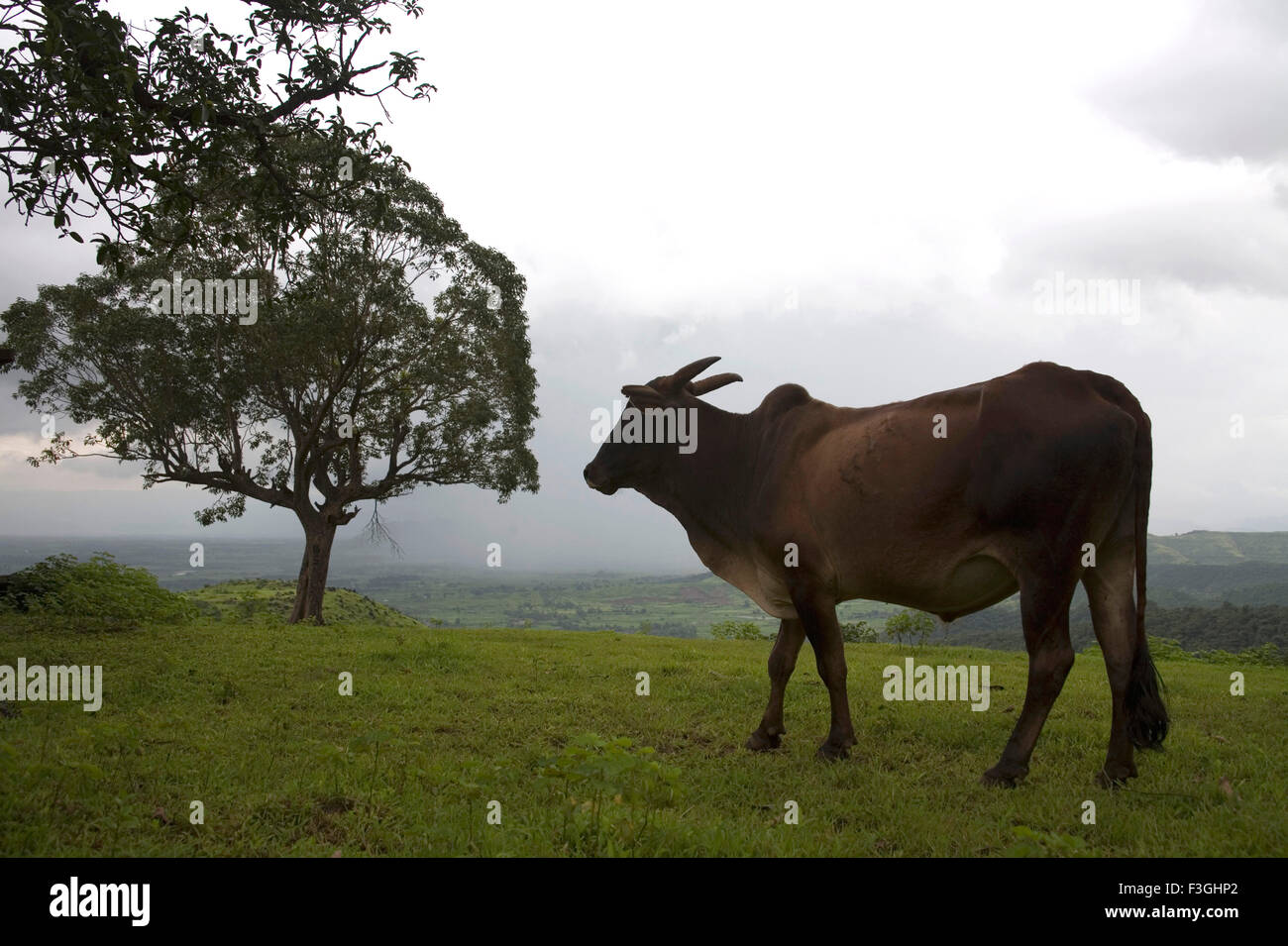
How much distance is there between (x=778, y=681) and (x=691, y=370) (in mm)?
2849

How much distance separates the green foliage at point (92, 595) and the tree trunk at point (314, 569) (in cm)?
352

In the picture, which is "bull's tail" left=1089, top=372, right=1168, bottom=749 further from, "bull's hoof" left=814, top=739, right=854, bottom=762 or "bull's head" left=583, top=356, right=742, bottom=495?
"bull's head" left=583, top=356, right=742, bottom=495

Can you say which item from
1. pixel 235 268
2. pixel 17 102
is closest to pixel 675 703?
pixel 17 102

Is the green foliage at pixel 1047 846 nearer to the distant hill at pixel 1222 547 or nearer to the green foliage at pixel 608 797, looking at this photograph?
the green foliage at pixel 608 797

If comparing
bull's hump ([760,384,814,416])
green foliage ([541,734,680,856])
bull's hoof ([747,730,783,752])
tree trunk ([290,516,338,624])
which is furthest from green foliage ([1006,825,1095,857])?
tree trunk ([290,516,338,624])

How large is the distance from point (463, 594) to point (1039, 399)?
1644 inches

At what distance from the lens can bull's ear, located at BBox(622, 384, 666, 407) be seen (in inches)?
302

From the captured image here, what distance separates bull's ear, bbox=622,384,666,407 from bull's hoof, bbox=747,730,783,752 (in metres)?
3.03

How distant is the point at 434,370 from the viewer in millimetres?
18016

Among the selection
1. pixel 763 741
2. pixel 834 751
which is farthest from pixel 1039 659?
pixel 763 741

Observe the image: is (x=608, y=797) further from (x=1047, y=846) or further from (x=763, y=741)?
(x=763, y=741)

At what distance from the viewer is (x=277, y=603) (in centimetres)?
2172

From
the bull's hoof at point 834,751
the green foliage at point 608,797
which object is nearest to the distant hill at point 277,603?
the bull's hoof at point 834,751
